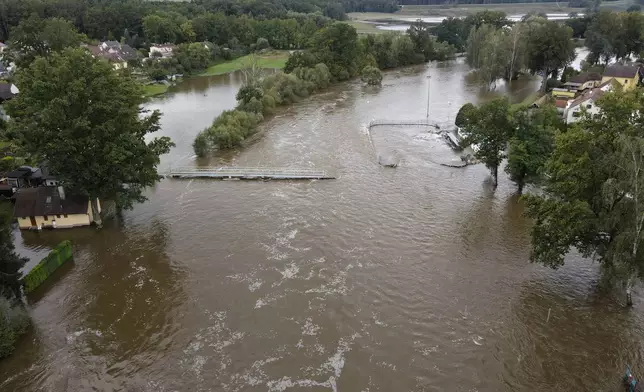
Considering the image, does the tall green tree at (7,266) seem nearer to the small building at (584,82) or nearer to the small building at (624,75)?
the small building at (624,75)

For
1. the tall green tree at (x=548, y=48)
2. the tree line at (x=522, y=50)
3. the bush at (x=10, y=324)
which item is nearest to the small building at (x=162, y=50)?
the tree line at (x=522, y=50)

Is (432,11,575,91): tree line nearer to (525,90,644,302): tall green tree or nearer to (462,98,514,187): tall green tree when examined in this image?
(462,98,514,187): tall green tree

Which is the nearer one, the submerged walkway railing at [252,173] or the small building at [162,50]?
the submerged walkway railing at [252,173]

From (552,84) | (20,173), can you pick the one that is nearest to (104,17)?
(20,173)

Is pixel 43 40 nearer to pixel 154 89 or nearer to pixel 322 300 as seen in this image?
pixel 154 89

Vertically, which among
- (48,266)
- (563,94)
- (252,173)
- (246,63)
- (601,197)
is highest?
(601,197)
